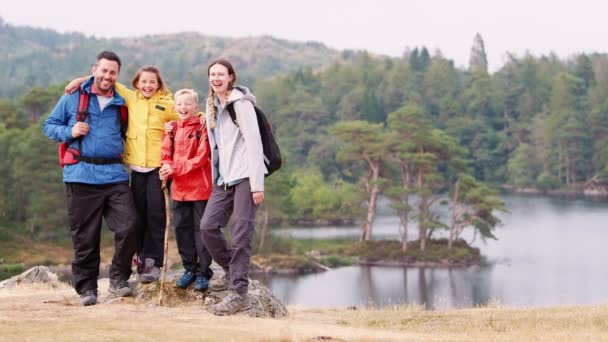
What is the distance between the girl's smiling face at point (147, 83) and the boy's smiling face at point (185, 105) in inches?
9.1

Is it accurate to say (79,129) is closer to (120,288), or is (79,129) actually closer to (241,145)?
(241,145)

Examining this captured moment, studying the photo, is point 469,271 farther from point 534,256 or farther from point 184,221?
point 184,221

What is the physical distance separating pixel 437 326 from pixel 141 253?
2.39 meters

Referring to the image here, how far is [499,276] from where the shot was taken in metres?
30.2

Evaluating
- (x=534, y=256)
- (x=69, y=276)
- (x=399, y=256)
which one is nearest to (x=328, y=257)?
(x=399, y=256)

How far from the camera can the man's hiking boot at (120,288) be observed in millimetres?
6348

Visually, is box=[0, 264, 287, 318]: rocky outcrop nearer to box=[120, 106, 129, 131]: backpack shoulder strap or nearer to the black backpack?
the black backpack

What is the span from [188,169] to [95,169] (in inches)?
25.5

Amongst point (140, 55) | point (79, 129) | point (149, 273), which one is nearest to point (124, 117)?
point (79, 129)

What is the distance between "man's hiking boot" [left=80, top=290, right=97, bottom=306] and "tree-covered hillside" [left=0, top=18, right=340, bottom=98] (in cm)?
11451

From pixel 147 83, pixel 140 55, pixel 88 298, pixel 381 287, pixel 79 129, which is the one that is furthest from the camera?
pixel 140 55

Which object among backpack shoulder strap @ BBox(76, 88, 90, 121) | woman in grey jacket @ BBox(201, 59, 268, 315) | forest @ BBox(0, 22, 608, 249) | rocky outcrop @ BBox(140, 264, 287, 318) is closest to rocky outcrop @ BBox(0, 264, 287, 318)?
Result: rocky outcrop @ BBox(140, 264, 287, 318)

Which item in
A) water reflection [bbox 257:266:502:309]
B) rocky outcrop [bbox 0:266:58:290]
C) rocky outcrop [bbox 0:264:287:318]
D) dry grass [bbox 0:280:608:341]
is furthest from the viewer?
water reflection [bbox 257:266:502:309]

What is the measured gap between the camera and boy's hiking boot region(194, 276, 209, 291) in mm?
6344
